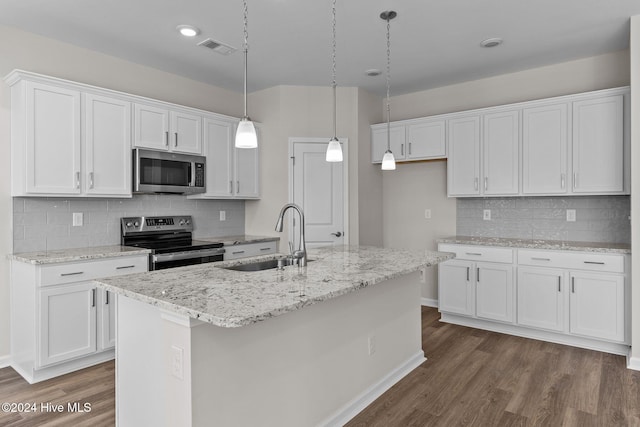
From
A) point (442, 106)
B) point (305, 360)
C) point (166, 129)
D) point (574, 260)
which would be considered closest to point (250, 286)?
point (305, 360)

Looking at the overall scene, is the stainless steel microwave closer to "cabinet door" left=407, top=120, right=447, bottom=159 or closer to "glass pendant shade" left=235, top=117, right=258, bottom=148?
"glass pendant shade" left=235, top=117, right=258, bottom=148

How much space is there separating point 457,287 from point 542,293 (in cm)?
80

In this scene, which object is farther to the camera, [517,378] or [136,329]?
[517,378]

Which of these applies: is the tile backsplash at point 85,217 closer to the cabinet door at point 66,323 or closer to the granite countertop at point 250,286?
the cabinet door at point 66,323

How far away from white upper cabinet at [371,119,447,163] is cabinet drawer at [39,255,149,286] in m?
3.02

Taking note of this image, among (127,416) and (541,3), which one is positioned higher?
(541,3)

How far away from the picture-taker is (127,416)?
1936 millimetres

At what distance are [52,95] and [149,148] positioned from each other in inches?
33.7

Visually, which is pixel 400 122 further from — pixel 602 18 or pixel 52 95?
pixel 52 95

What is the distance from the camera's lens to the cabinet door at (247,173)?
456cm

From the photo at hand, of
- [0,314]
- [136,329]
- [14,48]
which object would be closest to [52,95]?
[14,48]

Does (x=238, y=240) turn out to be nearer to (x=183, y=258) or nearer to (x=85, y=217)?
(x=183, y=258)

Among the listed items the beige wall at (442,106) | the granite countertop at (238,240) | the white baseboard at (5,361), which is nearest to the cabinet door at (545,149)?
the beige wall at (442,106)

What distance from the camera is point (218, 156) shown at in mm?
4336
